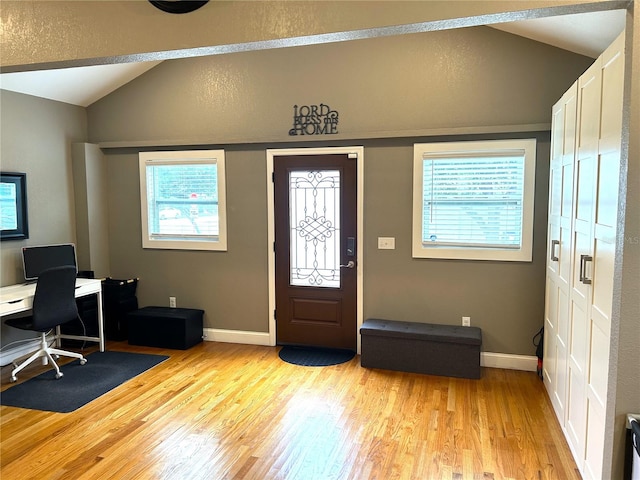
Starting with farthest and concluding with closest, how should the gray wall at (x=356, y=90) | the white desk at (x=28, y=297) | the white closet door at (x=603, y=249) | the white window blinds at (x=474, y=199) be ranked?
the white window blinds at (x=474, y=199)
the gray wall at (x=356, y=90)
the white desk at (x=28, y=297)
the white closet door at (x=603, y=249)

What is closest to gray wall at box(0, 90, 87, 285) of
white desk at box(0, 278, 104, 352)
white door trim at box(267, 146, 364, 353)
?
white desk at box(0, 278, 104, 352)

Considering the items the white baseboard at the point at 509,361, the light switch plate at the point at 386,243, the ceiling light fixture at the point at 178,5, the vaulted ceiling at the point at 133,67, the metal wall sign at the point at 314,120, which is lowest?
the white baseboard at the point at 509,361

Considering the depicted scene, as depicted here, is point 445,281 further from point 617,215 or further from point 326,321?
point 617,215

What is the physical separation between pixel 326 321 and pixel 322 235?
2.91 feet

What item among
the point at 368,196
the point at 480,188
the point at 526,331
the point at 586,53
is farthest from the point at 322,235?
the point at 586,53

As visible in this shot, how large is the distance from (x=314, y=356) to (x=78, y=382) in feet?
6.92

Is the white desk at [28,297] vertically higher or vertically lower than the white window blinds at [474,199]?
lower

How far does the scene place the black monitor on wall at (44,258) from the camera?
176 inches

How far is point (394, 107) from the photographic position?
4.33 m

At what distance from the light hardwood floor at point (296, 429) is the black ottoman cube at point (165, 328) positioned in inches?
24.0

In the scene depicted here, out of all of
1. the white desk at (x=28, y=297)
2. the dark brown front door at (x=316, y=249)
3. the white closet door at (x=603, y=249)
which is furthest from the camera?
the dark brown front door at (x=316, y=249)

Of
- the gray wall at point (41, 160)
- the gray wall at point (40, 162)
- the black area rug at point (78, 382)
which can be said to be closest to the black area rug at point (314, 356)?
the black area rug at point (78, 382)

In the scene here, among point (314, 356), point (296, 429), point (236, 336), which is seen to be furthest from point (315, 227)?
point (296, 429)

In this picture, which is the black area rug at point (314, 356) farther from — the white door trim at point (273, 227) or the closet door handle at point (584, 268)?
the closet door handle at point (584, 268)
